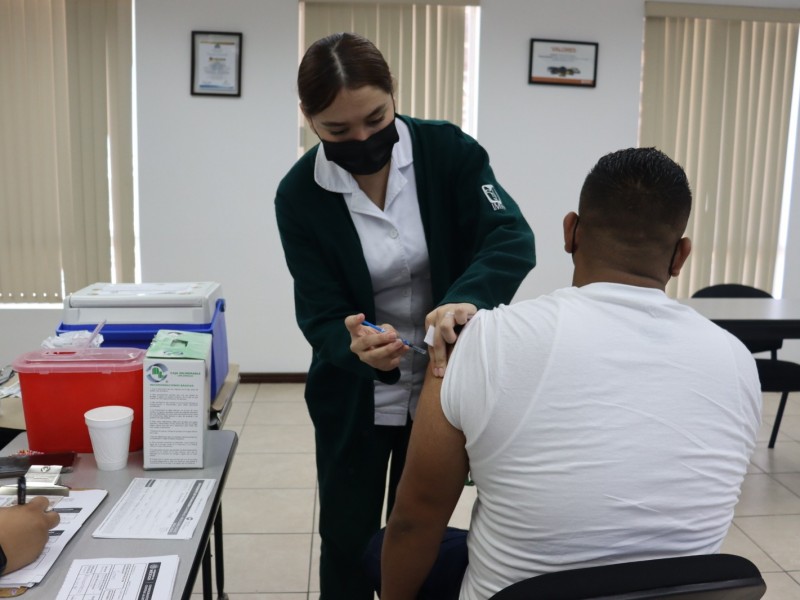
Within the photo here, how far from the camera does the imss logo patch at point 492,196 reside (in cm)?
144

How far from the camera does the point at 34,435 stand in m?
1.40

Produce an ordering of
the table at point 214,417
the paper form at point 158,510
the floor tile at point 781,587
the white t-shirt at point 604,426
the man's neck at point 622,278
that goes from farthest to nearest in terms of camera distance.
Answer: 1. the floor tile at point 781,587
2. the table at point 214,417
3. the paper form at point 158,510
4. the man's neck at point 622,278
5. the white t-shirt at point 604,426

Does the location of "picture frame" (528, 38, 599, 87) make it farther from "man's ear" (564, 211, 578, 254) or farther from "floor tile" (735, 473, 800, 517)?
"man's ear" (564, 211, 578, 254)

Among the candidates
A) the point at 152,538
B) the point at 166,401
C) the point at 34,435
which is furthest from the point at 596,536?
the point at 34,435

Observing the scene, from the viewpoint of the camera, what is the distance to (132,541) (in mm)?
1063

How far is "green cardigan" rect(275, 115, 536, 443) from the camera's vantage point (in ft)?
4.71

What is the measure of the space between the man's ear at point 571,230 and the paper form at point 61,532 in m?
0.86

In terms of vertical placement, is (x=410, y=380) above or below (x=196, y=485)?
above

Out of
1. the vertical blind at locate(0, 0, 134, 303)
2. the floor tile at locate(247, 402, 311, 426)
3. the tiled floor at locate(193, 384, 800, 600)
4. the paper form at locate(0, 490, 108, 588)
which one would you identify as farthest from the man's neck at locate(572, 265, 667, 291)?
the vertical blind at locate(0, 0, 134, 303)

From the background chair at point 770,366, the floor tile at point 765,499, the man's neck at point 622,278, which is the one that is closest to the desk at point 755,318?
the background chair at point 770,366

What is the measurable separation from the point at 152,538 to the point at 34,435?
19.4 inches

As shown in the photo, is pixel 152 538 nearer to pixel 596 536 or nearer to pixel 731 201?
pixel 596 536

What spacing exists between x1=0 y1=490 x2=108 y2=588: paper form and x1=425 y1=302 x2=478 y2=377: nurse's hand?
23.9 inches

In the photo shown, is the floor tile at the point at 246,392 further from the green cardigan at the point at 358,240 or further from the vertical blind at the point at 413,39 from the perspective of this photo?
the green cardigan at the point at 358,240
